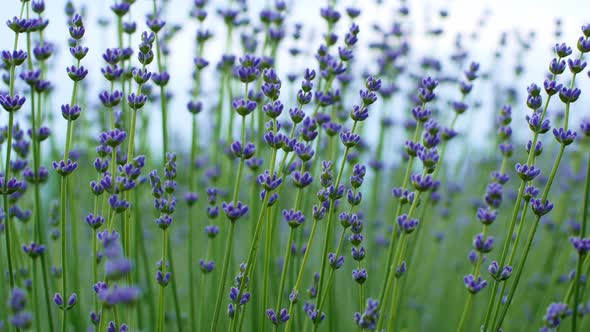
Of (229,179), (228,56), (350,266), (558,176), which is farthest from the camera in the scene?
(558,176)

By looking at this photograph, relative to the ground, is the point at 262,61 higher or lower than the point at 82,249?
higher

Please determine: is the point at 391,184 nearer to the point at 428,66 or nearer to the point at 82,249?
the point at 428,66

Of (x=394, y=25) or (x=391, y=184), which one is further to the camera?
(x=391, y=184)

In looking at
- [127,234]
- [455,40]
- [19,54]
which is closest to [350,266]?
[455,40]

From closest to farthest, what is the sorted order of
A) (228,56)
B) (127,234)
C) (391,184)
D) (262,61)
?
1. (127,234)
2. (262,61)
3. (228,56)
4. (391,184)

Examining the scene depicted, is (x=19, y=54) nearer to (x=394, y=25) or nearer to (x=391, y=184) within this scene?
(x=394, y=25)

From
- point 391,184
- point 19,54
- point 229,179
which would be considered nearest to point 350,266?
point 229,179

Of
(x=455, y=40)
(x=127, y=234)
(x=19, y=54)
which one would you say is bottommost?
(x=127, y=234)
